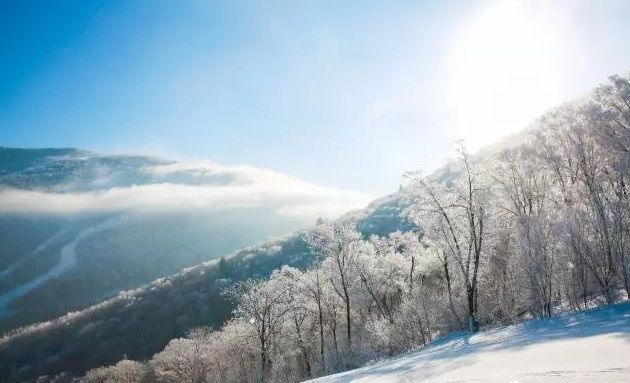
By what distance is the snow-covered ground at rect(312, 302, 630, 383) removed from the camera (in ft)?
34.2

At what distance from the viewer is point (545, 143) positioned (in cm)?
4378

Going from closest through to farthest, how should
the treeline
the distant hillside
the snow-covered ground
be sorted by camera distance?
the snow-covered ground < the treeline < the distant hillside

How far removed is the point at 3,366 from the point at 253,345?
162059mm

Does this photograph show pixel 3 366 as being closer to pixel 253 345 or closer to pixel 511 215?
pixel 253 345

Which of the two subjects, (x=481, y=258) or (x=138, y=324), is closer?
(x=481, y=258)

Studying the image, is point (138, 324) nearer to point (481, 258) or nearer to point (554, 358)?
point (481, 258)

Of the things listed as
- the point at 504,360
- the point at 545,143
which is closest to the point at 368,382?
the point at 504,360

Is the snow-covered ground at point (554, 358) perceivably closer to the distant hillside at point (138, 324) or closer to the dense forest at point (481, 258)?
the dense forest at point (481, 258)

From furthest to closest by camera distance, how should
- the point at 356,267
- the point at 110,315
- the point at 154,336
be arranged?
the point at 110,315 → the point at 154,336 → the point at 356,267

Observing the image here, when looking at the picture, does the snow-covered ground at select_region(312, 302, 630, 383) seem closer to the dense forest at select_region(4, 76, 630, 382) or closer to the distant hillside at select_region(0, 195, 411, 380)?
the dense forest at select_region(4, 76, 630, 382)

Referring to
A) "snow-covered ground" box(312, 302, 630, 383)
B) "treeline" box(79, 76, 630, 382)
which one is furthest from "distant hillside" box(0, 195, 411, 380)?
"snow-covered ground" box(312, 302, 630, 383)

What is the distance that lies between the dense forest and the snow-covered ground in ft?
23.8

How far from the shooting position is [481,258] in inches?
1496

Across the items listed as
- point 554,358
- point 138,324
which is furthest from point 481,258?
point 138,324
